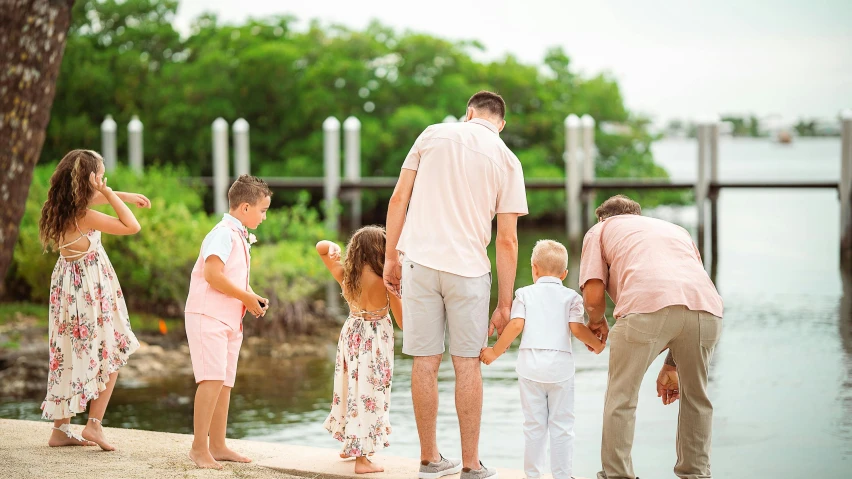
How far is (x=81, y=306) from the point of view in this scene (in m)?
5.33

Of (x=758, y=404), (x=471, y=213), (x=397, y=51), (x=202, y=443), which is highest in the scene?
(x=397, y=51)

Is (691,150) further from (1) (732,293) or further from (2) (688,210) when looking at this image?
(1) (732,293)

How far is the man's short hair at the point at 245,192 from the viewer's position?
503cm

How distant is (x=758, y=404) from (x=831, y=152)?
201 feet

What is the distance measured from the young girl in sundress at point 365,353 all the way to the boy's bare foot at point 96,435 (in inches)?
48.6

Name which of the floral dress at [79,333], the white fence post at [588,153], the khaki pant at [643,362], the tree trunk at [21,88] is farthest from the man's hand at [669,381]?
the white fence post at [588,153]

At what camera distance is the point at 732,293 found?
51.7 feet

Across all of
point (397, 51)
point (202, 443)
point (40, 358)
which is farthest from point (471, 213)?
point (397, 51)

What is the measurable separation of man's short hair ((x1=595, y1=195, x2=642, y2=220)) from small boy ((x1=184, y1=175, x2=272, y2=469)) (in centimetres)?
153

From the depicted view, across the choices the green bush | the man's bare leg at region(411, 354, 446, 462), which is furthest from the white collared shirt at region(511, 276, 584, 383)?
the green bush

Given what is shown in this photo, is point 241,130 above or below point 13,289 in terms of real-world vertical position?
above

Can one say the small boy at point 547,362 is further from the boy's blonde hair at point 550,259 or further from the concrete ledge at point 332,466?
the concrete ledge at point 332,466

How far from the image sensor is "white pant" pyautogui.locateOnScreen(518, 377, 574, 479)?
4.64 meters

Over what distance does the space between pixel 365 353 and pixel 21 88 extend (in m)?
2.05
